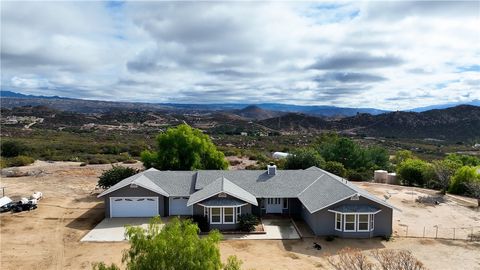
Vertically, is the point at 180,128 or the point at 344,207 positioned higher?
the point at 180,128

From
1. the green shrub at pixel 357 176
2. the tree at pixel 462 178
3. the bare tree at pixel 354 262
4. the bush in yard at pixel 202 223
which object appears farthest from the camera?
the green shrub at pixel 357 176

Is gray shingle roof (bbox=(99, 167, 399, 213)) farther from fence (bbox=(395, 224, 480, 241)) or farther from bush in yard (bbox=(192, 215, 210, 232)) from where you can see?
fence (bbox=(395, 224, 480, 241))

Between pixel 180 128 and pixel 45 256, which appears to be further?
pixel 180 128

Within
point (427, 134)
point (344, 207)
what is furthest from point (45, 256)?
point (427, 134)

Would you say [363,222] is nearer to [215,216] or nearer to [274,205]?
[274,205]

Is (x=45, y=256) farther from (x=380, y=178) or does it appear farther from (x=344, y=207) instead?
(x=380, y=178)

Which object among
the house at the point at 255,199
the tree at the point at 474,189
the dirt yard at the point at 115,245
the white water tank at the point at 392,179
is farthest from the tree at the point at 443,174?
the house at the point at 255,199

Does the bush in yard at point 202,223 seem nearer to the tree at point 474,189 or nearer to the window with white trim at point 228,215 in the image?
the window with white trim at point 228,215
